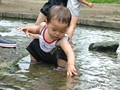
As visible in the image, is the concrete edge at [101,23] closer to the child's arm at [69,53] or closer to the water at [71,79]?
the water at [71,79]

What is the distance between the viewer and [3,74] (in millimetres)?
4102

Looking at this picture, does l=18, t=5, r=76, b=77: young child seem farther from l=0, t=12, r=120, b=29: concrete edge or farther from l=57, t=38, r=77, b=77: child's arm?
l=0, t=12, r=120, b=29: concrete edge

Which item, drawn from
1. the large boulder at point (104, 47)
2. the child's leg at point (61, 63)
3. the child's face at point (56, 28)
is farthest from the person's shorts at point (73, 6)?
the child's face at point (56, 28)

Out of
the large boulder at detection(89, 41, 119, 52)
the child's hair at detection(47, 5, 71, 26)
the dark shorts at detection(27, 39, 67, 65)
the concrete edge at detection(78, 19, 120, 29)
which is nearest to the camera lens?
the child's hair at detection(47, 5, 71, 26)

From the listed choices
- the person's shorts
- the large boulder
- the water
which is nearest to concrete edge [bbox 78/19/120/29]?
the person's shorts

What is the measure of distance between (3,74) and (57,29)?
29.8 inches

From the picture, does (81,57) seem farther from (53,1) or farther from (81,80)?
(81,80)

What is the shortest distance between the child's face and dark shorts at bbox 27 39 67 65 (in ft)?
0.95

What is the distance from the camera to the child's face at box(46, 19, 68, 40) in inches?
167

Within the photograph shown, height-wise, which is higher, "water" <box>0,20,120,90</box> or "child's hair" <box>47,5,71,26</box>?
"child's hair" <box>47,5,71,26</box>

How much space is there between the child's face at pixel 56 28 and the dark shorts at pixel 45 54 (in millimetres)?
290

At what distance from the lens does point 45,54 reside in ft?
15.8

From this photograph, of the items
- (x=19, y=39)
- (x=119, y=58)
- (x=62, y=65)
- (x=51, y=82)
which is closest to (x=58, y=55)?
(x=62, y=65)

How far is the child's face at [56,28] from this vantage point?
13.9 feet
